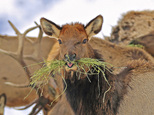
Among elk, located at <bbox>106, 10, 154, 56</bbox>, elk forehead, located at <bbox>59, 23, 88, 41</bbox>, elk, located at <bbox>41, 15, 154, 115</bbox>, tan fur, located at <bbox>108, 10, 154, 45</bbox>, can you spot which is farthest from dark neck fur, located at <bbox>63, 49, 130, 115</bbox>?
tan fur, located at <bbox>108, 10, 154, 45</bbox>

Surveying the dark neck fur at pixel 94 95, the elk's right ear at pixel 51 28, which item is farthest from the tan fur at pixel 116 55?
the dark neck fur at pixel 94 95

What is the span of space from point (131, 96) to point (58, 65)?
1.21 m

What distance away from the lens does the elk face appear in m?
3.18

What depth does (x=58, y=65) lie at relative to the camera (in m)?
3.29

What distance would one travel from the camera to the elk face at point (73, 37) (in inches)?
125

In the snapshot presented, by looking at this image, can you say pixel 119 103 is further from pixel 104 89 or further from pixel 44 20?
pixel 44 20

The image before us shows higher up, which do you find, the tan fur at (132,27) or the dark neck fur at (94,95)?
the tan fur at (132,27)

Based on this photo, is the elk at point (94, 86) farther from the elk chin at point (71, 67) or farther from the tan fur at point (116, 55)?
the tan fur at point (116, 55)

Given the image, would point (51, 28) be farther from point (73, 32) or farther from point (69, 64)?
point (69, 64)

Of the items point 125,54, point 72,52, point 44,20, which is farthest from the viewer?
point 125,54

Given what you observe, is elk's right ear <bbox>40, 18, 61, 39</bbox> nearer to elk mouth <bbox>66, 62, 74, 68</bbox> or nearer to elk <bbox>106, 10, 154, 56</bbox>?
elk mouth <bbox>66, 62, 74, 68</bbox>

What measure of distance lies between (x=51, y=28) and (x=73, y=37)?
0.53 metres

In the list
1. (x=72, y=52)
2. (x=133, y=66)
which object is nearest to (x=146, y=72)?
A: (x=133, y=66)

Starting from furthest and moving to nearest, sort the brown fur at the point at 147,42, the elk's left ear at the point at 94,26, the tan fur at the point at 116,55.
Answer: the brown fur at the point at 147,42, the tan fur at the point at 116,55, the elk's left ear at the point at 94,26
